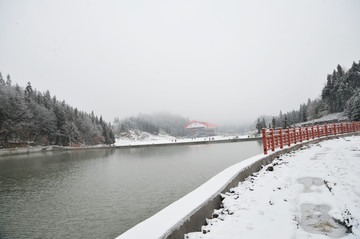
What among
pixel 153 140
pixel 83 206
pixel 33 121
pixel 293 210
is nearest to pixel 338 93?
pixel 293 210

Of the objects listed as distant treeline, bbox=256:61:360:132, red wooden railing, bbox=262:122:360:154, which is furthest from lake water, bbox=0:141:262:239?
distant treeline, bbox=256:61:360:132

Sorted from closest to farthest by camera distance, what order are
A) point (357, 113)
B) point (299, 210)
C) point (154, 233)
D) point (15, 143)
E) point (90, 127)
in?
point (154, 233) → point (299, 210) → point (357, 113) → point (15, 143) → point (90, 127)

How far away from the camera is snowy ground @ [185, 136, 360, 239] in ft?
7.88

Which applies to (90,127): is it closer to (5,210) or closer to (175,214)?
(5,210)

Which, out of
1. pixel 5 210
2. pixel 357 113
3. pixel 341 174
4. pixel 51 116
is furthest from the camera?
pixel 51 116

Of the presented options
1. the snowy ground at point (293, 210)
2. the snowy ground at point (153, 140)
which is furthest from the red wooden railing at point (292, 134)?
the snowy ground at point (153, 140)

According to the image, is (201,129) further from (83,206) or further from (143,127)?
(83,206)

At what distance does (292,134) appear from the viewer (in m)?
12.2

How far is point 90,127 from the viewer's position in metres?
77.2

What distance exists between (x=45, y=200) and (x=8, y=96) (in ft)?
226

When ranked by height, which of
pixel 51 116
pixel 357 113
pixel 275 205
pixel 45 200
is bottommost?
pixel 45 200

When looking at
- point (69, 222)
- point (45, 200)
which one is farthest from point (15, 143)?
point (69, 222)

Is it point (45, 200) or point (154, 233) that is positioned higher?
point (154, 233)

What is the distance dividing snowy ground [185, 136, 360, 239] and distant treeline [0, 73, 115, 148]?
7151 cm
